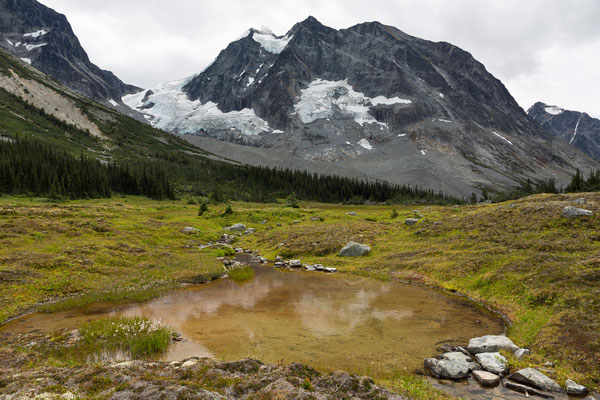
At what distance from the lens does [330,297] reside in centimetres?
2189

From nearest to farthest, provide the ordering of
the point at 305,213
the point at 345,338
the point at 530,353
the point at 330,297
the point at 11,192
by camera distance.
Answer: the point at 530,353, the point at 345,338, the point at 330,297, the point at 305,213, the point at 11,192

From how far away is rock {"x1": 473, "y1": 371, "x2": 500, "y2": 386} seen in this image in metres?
10.4

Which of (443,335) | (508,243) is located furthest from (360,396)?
(508,243)

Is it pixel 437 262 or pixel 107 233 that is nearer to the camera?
pixel 437 262

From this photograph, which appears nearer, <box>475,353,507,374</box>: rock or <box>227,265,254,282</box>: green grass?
<box>475,353,507,374</box>: rock

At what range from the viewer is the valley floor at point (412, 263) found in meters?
13.6

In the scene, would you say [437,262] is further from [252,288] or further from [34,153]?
[34,153]

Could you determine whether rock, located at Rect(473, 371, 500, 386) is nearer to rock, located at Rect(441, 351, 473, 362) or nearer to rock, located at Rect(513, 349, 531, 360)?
rock, located at Rect(441, 351, 473, 362)

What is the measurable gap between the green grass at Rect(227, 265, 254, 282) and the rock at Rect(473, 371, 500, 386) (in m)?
20.5

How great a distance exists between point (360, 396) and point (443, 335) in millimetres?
8629

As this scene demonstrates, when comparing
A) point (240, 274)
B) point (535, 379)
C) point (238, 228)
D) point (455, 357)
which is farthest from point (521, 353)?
point (238, 228)

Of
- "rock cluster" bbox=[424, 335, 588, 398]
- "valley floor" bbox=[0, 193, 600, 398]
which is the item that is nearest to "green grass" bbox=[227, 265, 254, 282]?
"valley floor" bbox=[0, 193, 600, 398]

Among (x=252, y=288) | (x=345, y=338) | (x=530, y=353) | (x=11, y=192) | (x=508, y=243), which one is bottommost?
(x=11, y=192)

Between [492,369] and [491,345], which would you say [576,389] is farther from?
[491,345]
